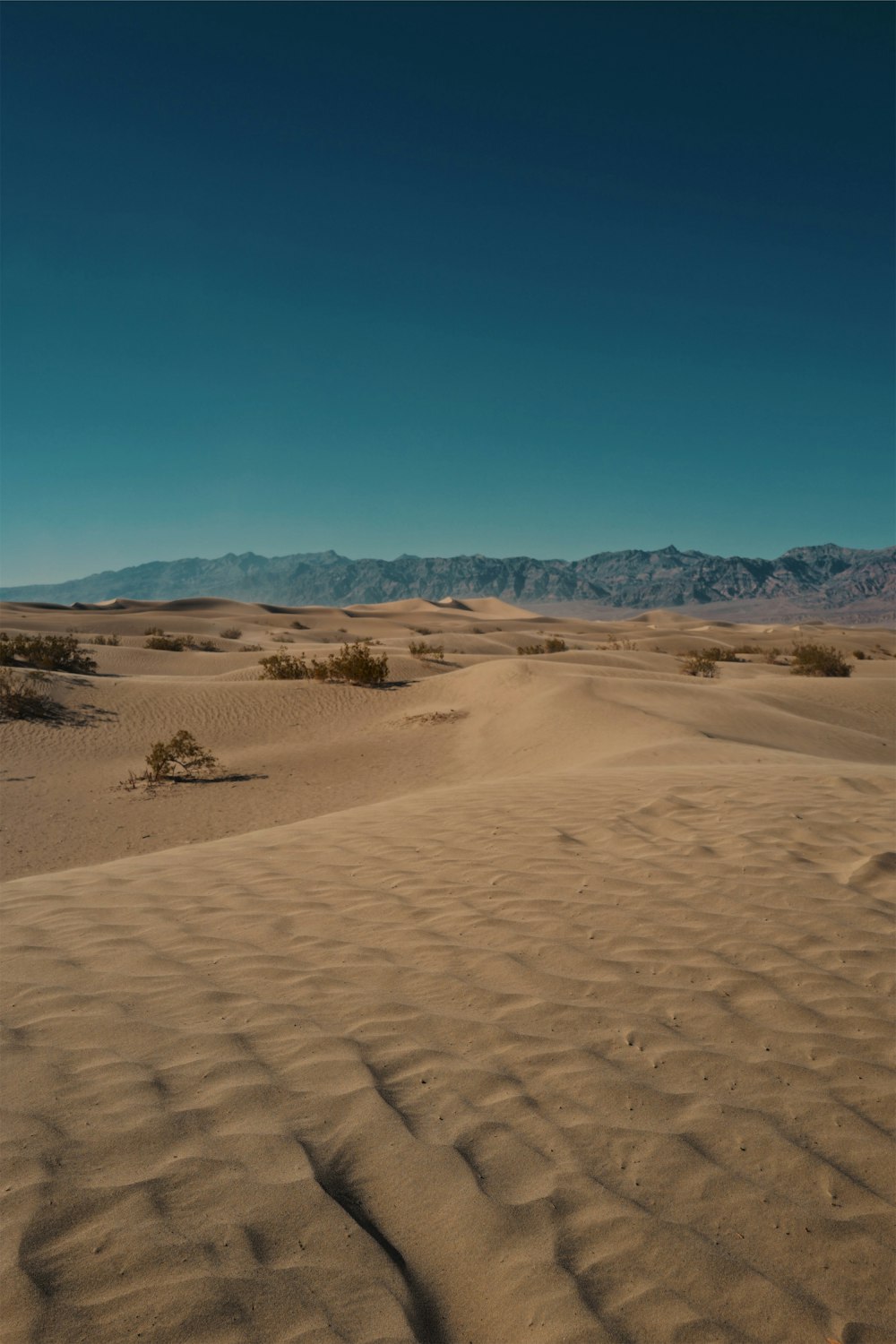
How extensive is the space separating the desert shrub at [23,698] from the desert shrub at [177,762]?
12.4 feet

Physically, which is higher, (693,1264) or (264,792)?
(693,1264)

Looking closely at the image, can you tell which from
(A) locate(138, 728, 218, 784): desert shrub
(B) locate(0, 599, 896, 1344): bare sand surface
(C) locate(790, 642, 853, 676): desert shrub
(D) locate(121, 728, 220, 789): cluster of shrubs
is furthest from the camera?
(C) locate(790, 642, 853, 676): desert shrub

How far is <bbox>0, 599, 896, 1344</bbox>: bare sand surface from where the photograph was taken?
2266 mm

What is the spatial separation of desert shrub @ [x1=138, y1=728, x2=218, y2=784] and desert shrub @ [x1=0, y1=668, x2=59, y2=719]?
378 cm

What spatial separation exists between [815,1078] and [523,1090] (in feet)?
4.33

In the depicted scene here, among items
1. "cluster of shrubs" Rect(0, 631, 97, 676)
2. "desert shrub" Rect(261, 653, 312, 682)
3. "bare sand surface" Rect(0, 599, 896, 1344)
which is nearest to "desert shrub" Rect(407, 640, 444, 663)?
"desert shrub" Rect(261, 653, 312, 682)

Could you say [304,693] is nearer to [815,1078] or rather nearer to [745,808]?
[745,808]

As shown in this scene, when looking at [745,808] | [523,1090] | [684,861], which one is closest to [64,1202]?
[523,1090]

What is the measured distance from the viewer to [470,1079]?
3.28 m

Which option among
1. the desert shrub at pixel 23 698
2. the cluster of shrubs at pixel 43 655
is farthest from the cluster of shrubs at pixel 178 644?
the desert shrub at pixel 23 698

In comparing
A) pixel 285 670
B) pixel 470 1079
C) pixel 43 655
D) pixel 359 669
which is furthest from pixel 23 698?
pixel 470 1079

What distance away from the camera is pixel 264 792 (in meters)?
13.0

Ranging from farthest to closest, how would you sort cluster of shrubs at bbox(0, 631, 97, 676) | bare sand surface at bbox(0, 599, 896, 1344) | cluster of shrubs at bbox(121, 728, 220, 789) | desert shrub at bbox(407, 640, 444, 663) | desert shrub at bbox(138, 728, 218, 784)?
1. desert shrub at bbox(407, 640, 444, 663)
2. cluster of shrubs at bbox(0, 631, 97, 676)
3. desert shrub at bbox(138, 728, 218, 784)
4. cluster of shrubs at bbox(121, 728, 220, 789)
5. bare sand surface at bbox(0, 599, 896, 1344)

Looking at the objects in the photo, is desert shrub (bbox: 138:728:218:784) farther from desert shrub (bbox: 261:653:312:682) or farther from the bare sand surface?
desert shrub (bbox: 261:653:312:682)
